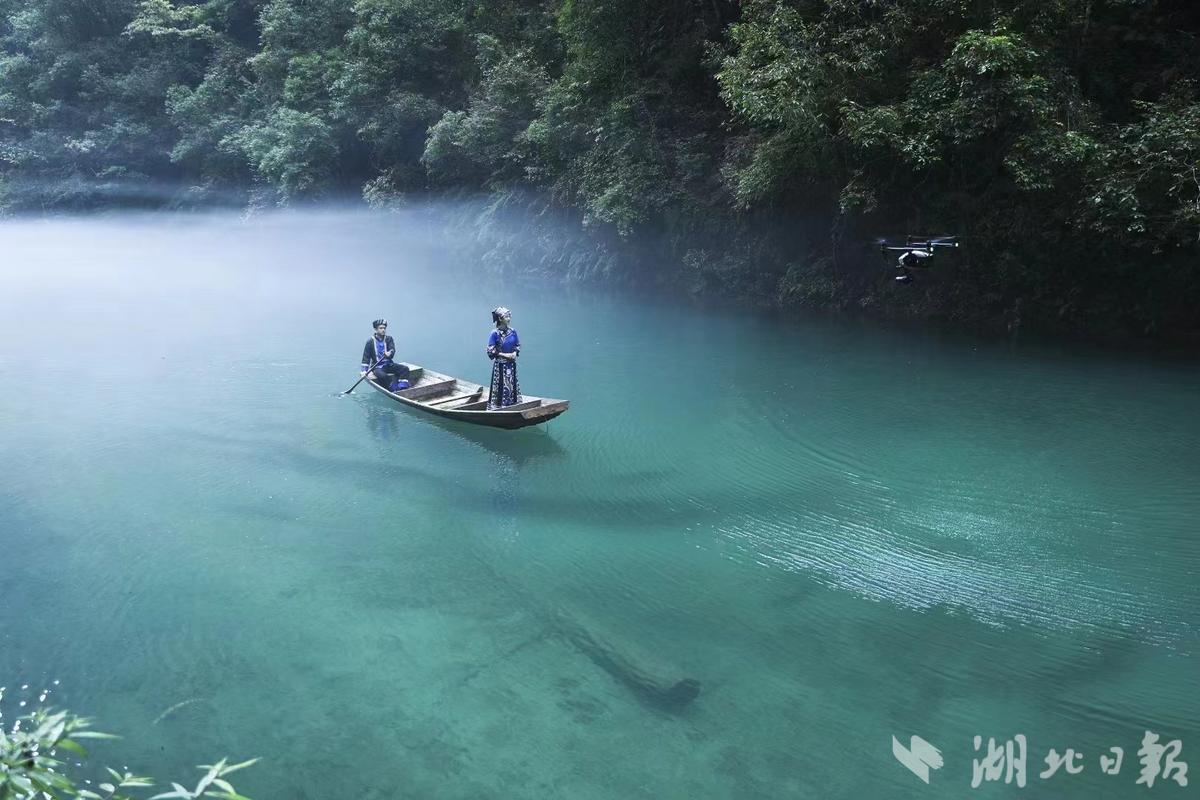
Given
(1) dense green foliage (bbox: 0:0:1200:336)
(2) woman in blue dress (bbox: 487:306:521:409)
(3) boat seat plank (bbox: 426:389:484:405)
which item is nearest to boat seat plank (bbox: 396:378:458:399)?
(3) boat seat plank (bbox: 426:389:484:405)

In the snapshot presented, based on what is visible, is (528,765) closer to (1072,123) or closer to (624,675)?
(624,675)

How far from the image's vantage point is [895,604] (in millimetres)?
6180

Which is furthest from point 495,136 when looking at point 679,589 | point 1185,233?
point 679,589

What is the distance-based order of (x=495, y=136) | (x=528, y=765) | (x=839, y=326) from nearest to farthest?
(x=528, y=765) → (x=839, y=326) → (x=495, y=136)

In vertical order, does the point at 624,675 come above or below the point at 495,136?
below

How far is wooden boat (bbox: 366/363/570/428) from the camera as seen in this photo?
9562mm

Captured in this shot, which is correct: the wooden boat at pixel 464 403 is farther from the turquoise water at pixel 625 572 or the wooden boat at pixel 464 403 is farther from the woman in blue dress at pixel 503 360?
the turquoise water at pixel 625 572

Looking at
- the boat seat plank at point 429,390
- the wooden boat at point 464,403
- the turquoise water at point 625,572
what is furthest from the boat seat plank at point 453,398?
the turquoise water at point 625,572

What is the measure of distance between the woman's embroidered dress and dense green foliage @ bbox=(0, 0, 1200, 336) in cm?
571

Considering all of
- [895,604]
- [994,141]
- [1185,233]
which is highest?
[994,141]

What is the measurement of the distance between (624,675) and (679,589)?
1187 mm

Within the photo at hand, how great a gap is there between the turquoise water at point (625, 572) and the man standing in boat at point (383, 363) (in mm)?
348

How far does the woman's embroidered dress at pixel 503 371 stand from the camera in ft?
32.1

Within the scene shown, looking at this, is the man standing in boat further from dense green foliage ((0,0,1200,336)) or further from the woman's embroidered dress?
dense green foliage ((0,0,1200,336))
